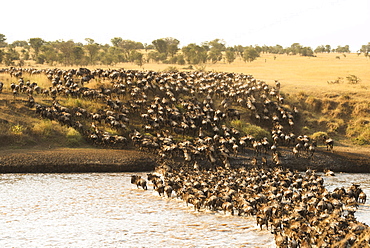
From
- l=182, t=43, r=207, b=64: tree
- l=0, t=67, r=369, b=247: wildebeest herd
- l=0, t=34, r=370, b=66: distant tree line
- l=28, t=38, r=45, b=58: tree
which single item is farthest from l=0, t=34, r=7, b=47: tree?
l=0, t=67, r=369, b=247: wildebeest herd

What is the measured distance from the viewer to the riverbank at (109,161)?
106ft

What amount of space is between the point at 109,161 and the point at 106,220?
12136 mm

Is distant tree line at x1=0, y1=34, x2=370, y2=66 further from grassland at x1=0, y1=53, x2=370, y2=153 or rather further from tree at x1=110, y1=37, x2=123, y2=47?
grassland at x1=0, y1=53, x2=370, y2=153

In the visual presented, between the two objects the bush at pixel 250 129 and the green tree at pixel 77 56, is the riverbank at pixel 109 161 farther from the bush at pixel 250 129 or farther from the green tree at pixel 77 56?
the green tree at pixel 77 56

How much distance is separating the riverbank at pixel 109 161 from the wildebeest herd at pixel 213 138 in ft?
3.03

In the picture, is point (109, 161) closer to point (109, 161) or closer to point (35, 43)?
point (109, 161)

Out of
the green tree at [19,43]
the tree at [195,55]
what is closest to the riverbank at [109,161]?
the tree at [195,55]

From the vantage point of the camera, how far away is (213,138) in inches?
1554

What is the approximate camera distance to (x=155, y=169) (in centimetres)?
3331

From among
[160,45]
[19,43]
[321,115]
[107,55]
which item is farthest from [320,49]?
[321,115]

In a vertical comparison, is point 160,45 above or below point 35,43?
below

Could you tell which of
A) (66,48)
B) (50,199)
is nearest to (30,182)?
(50,199)

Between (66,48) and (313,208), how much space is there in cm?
9851

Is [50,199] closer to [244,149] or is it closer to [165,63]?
[244,149]
